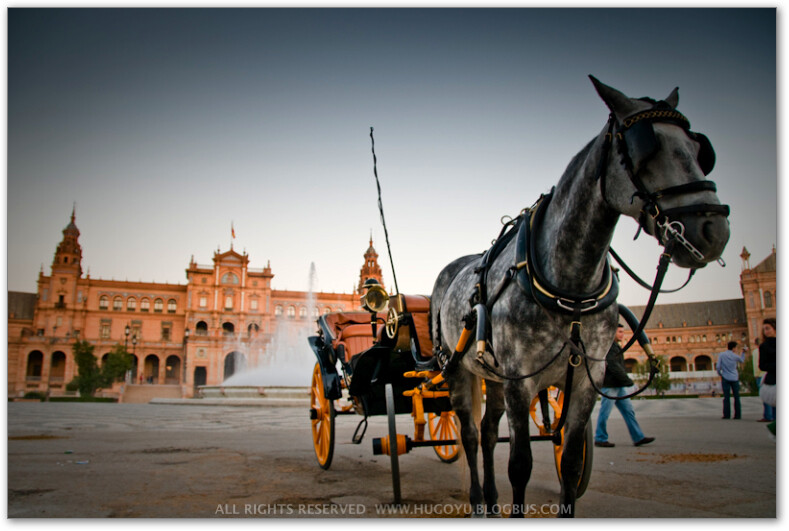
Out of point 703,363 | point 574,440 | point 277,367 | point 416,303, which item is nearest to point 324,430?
point 416,303

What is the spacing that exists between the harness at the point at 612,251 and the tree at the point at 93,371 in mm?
40507

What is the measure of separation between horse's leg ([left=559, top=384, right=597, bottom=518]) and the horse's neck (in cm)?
47

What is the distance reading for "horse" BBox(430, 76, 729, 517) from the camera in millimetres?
1763

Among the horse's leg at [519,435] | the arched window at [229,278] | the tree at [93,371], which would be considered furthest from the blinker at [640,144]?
the arched window at [229,278]

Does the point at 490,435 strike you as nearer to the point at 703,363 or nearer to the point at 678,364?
the point at 703,363

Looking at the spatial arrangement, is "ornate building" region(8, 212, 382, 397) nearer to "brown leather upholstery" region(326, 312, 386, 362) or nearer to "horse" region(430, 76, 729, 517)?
"brown leather upholstery" region(326, 312, 386, 362)

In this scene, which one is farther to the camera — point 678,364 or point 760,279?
Answer: point 678,364

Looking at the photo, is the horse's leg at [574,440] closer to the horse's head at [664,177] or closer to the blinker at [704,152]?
the horse's head at [664,177]

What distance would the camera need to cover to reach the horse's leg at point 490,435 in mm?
2965

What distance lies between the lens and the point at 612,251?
229cm

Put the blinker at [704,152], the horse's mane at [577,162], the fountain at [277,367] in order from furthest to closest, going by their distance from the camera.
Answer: the fountain at [277,367]
the horse's mane at [577,162]
the blinker at [704,152]

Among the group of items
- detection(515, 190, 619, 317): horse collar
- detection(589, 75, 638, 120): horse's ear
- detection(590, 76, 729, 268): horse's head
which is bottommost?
detection(515, 190, 619, 317): horse collar

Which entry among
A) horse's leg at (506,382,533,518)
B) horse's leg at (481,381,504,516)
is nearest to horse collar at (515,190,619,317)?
horse's leg at (506,382,533,518)

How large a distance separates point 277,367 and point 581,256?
121 feet
